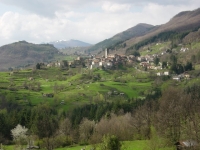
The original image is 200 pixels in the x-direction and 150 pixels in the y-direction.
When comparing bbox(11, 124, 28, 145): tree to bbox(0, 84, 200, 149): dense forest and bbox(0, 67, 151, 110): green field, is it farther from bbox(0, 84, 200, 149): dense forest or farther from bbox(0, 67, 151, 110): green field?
bbox(0, 67, 151, 110): green field

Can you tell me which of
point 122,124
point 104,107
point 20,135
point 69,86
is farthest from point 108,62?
point 122,124

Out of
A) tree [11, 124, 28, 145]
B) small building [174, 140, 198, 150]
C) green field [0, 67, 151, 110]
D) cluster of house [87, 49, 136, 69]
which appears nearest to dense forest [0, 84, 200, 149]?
small building [174, 140, 198, 150]

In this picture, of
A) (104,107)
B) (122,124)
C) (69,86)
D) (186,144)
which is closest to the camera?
(186,144)

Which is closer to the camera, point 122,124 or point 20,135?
point 122,124

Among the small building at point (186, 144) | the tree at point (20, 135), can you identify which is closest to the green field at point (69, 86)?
the tree at point (20, 135)

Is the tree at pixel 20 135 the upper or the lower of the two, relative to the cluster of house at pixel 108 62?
lower

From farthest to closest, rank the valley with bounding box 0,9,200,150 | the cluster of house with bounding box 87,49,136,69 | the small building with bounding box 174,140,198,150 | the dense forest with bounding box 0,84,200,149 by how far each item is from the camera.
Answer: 1. the cluster of house with bounding box 87,49,136,69
2. the valley with bounding box 0,9,200,150
3. the dense forest with bounding box 0,84,200,149
4. the small building with bounding box 174,140,198,150

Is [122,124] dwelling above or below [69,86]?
below

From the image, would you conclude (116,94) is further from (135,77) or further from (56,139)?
(56,139)

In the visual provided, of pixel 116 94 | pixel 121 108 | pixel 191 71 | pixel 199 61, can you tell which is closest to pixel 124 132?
pixel 121 108

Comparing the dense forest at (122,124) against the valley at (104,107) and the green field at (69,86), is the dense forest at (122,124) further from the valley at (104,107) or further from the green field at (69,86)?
the green field at (69,86)

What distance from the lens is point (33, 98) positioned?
102 m

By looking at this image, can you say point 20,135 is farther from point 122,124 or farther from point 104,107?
point 104,107

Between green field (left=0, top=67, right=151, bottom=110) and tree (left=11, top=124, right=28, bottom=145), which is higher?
green field (left=0, top=67, right=151, bottom=110)
